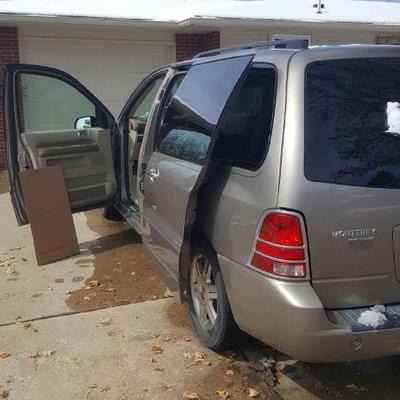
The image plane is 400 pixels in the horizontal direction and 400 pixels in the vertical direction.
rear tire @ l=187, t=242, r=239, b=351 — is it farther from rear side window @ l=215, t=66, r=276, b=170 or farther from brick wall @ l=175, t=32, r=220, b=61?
brick wall @ l=175, t=32, r=220, b=61

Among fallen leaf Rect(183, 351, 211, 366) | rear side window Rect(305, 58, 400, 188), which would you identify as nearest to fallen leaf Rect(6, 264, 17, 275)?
fallen leaf Rect(183, 351, 211, 366)

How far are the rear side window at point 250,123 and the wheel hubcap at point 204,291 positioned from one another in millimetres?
741

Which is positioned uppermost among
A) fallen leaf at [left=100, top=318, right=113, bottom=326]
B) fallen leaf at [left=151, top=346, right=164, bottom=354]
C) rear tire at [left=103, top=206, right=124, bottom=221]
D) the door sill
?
the door sill

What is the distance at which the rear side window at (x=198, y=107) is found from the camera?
3191 millimetres

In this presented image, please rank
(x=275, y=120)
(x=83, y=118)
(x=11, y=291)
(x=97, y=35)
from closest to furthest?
(x=275, y=120), (x=11, y=291), (x=83, y=118), (x=97, y=35)

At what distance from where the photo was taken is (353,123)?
2775 millimetres

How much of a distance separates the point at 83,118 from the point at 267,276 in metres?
4.12

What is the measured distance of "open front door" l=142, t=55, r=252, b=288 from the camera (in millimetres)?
3244

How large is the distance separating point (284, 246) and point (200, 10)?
36.1 ft

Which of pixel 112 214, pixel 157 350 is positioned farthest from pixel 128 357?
pixel 112 214

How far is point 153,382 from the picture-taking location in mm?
3361

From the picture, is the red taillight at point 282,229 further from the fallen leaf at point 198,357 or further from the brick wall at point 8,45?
the brick wall at point 8,45

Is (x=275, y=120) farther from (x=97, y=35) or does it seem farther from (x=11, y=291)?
(x=97, y=35)

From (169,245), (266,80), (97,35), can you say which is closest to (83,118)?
(169,245)
